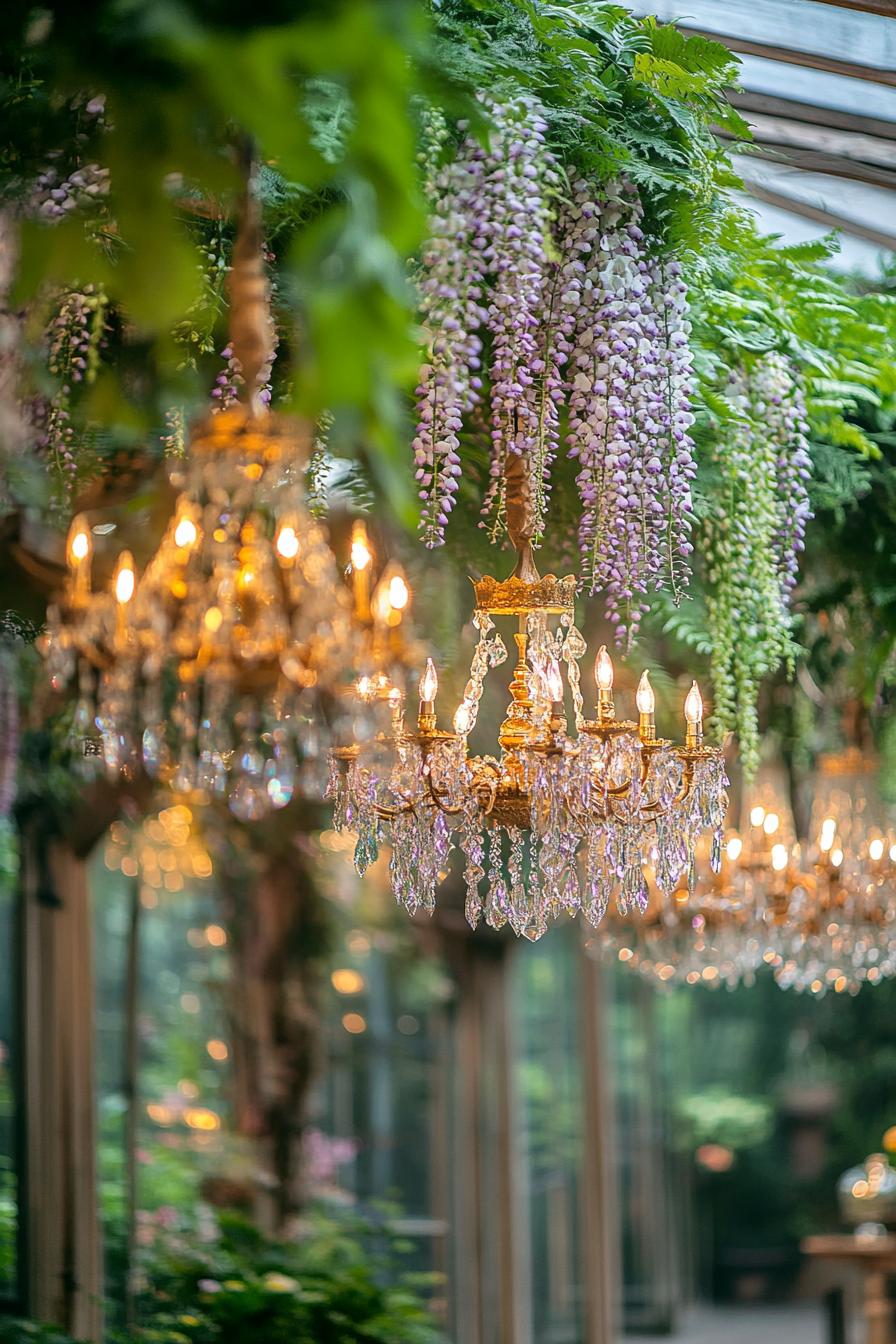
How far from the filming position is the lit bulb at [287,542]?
1958mm

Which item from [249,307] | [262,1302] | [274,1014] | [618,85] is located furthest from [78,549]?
[274,1014]

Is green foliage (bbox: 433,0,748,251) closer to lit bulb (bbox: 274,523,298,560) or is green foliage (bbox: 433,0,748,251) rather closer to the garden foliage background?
the garden foliage background

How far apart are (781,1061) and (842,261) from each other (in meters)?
7.85

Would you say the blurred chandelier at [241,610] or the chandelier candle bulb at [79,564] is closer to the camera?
the blurred chandelier at [241,610]

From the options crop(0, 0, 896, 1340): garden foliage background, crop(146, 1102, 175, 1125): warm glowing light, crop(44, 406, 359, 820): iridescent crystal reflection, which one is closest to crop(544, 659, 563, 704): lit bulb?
crop(0, 0, 896, 1340): garden foliage background

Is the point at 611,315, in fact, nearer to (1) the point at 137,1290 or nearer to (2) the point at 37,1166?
(2) the point at 37,1166

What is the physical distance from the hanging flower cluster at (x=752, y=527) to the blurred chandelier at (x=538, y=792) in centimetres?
41

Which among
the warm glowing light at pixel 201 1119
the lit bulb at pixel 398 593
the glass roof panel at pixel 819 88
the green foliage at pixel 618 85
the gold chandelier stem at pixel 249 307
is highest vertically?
the glass roof panel at pixel 819 88

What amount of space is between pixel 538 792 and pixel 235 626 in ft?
2.81

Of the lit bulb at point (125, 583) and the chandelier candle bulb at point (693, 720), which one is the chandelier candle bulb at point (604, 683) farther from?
the lit bulb at point (125, 583)

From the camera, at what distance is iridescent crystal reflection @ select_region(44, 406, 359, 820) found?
74.5 inches

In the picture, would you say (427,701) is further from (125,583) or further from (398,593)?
(125,583)

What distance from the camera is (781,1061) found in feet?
35.6

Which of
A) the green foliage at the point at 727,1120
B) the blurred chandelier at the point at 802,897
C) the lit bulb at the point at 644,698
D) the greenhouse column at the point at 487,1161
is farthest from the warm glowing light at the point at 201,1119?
the lit bulb at the point at 644,698
